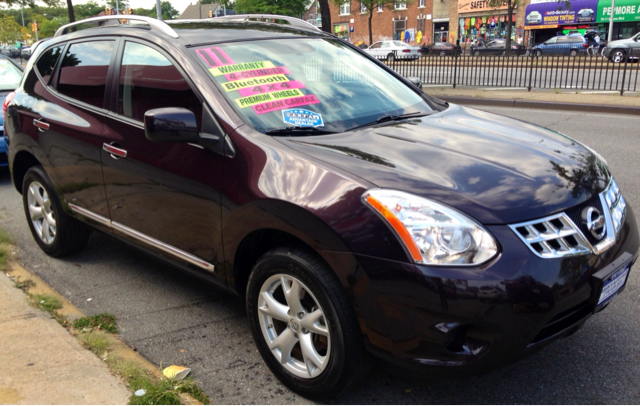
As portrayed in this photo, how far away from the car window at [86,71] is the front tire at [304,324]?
6.35ft

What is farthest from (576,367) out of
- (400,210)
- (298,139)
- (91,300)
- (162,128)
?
(91,300)

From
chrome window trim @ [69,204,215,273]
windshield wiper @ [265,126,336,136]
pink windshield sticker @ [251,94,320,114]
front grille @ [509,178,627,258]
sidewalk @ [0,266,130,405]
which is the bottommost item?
sidewalk @ [0,266,130,405]

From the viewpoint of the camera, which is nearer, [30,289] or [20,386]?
[20,386]

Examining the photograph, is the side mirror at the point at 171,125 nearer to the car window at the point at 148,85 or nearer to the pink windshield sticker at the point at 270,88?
the car window at the point at 148,85

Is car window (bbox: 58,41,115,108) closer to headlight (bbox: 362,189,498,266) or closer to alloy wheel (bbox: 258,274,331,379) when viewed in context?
alloy wheel (bbox: 258,274,331,379)

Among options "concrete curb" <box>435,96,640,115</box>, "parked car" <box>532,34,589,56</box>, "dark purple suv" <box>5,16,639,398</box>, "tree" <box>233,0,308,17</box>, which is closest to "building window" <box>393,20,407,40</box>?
"tree" <box>233,0,308,17</box>

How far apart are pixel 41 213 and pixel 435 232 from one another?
3.68 meters

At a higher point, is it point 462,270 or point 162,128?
point 162,128

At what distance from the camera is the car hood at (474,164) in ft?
8.02

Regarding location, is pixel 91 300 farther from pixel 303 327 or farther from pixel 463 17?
pixel 463 17

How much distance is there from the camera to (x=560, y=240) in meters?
2.41

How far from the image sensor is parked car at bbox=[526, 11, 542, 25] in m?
49.7

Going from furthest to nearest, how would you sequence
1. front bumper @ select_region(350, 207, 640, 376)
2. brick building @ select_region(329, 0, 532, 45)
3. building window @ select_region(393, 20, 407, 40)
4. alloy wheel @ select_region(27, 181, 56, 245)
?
building window @ select_region(393, 20, 407, 40) → brick building @ select_region(329, 0, 532, 45) → alloy wheel @ select_region(27, 181, 56, 245) → front bumper @ select_region(350, 207, 640, 376)

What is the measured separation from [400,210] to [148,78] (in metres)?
1.99
